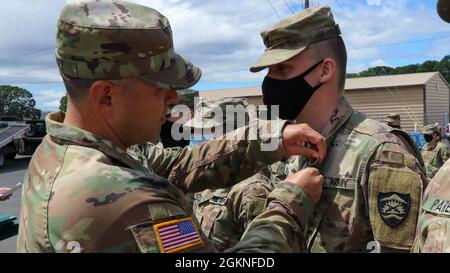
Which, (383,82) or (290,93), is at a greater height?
(290,93)

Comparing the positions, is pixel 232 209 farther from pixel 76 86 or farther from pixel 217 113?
pixel 76 86

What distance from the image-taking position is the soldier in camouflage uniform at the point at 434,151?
11305 millimetres

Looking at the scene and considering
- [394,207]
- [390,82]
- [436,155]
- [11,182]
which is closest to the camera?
[394,207]

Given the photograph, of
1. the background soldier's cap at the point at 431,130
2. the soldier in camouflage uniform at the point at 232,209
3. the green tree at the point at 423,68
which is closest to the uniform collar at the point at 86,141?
the soldier in camouflage uniform at the point at 232,209

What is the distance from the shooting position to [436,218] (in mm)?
1573

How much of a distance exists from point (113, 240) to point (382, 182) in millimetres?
1256

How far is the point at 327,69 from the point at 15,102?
159 feet

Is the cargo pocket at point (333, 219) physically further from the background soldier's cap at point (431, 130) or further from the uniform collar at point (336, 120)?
the background soldier's cap at point (431, 130)

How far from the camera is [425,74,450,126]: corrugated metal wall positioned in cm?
2742

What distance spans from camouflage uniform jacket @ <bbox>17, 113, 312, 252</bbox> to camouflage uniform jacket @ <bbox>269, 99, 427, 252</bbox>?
21.2 inches

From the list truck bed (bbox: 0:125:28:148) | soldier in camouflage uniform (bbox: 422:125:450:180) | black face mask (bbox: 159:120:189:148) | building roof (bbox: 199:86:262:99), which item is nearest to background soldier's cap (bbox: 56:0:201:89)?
black face mask (bbox: 159:120:189:148)

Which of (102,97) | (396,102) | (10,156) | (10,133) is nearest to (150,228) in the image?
(102,97)

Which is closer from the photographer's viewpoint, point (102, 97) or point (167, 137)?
point (102, 97)

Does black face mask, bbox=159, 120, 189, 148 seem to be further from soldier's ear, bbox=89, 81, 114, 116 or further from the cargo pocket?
soldier's ear, bbox=89, 81, 114, 116
